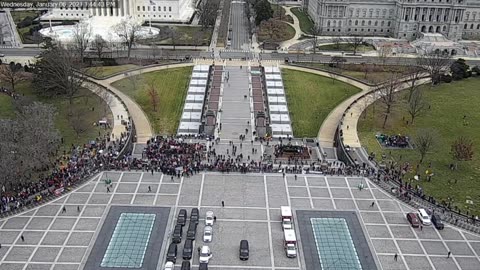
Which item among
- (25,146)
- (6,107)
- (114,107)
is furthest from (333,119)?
(6,107)

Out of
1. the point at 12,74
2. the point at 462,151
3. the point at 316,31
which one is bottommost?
the point at 462,151

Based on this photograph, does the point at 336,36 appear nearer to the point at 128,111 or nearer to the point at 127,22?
the point at 127,22

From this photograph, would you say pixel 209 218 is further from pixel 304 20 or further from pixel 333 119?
pixel 304 20

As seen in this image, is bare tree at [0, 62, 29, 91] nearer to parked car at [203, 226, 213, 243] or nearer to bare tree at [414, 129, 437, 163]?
parked car at [203, 226, 213, 243]

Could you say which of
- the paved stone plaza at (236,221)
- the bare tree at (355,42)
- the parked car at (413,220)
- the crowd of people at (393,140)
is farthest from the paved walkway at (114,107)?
the bare tree at (355,42)

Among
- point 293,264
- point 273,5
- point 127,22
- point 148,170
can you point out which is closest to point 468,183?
point 293,264

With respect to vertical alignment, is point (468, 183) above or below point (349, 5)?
below

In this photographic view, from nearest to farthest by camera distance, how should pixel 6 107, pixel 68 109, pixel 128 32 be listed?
pixel 6 107 < pixel 68 109 < pixel 128 32
